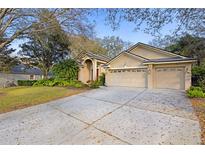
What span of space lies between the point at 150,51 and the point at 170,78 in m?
4.63

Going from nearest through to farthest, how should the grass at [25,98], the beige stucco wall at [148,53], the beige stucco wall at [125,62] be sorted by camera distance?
the grass at [25,98] < the beige stucco wall at [125,62] < the beige stucco wall at [148,53]

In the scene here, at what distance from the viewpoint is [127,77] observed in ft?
57.9

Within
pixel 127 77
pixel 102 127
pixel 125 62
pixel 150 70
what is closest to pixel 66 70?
pixel 125 62

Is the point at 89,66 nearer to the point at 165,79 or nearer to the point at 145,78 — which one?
the point at 145,78

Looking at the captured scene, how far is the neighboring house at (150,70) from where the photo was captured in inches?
582

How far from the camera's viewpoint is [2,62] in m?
24.8

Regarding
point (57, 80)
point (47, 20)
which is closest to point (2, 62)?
point (57, 80)

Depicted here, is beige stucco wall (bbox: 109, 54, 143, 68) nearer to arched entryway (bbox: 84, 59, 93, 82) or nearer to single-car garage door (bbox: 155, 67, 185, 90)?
single-car garage door (bbox: 155, 67, 185, 90)

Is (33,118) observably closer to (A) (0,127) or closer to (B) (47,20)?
(A) (0,127)

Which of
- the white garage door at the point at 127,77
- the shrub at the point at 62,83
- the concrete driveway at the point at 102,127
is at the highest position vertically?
the white garage door at the point at 127,77

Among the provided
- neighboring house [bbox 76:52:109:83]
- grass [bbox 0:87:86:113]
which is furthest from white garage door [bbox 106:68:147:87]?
grass [bbox 0:87:86:113]

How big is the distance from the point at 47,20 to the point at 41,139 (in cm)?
939

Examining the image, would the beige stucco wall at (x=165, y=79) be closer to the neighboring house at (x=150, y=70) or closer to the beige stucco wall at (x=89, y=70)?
the neighboring house at (x=150, y=70)

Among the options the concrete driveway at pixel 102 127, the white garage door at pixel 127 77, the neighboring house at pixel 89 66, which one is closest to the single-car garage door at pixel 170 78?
the white garage door at pixel 127 77
